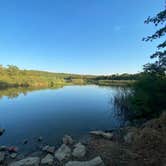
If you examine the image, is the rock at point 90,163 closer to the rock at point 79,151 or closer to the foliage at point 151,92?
the rock at point 79,151

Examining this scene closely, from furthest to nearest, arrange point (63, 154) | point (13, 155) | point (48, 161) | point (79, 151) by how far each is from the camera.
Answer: point (13, 155) → point (63, 154) → point (79, 151) → point (48, 161)

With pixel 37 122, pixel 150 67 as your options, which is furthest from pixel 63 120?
pixel 150 67

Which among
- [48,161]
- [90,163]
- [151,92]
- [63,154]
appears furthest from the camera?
[151,92]

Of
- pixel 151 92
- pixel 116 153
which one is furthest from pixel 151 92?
pixel 116 153

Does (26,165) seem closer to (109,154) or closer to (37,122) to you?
(109,154)

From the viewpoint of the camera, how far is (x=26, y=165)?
7.18 meters

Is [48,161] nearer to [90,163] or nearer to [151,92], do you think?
[90,163]

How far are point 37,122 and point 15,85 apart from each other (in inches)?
2099

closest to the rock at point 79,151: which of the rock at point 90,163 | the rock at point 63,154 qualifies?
the rock at point 63,154

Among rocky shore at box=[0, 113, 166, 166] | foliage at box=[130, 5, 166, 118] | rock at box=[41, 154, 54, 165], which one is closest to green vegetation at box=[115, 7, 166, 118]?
foliage at box=[130, 5, 166, 118]

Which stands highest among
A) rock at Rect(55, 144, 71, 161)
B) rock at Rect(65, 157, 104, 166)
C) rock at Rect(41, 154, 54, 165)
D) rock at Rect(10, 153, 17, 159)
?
rock at Rect(65, 157, 104, 166)

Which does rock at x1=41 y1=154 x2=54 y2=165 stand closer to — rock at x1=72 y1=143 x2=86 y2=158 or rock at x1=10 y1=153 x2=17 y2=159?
rock at x1=72 y1=143 x2=86 y2=158

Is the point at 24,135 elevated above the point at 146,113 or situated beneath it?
situated beneath

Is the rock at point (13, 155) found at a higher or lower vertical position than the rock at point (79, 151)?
lower
